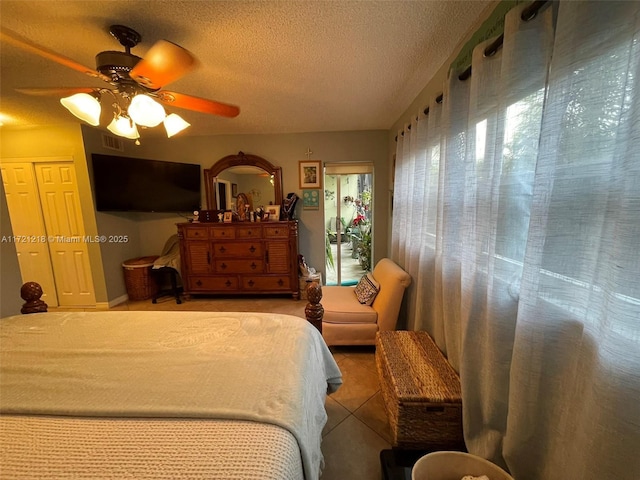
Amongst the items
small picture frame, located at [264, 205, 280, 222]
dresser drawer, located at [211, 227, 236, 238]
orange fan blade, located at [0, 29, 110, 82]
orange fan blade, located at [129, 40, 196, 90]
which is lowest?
dresser drawer, located at [211, 227, 236, 238]

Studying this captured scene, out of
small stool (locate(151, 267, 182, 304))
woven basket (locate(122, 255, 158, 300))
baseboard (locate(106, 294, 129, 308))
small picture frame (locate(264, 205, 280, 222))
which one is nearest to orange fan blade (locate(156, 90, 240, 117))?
small picture frame (locate(264, 205, 280, 222))

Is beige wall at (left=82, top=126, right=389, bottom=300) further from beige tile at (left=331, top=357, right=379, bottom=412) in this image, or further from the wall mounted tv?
beige tile at (left=331, top=357, right=379, bottom=412)

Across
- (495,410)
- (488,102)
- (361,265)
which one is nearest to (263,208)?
(361,265)

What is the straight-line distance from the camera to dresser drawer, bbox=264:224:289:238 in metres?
3.28

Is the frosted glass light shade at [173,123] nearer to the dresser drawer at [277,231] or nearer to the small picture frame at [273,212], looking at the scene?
the dresser drawer at [277,231]

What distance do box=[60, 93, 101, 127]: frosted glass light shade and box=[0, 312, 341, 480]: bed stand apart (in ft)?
3.90

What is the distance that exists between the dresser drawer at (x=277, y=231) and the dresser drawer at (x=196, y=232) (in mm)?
832

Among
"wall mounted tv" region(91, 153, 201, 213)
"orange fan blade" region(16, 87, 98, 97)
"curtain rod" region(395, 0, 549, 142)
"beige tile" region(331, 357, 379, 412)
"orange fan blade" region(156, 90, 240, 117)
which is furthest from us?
"wall mounted tv" region(91, 153, 201, 213)

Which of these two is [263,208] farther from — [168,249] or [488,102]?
[488,102]

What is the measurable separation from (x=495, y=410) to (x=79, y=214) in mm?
4546

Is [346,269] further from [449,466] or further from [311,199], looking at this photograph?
[449,466]

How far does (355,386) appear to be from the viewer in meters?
1.82

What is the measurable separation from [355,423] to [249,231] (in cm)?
250

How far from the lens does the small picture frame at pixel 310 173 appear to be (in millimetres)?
3533
